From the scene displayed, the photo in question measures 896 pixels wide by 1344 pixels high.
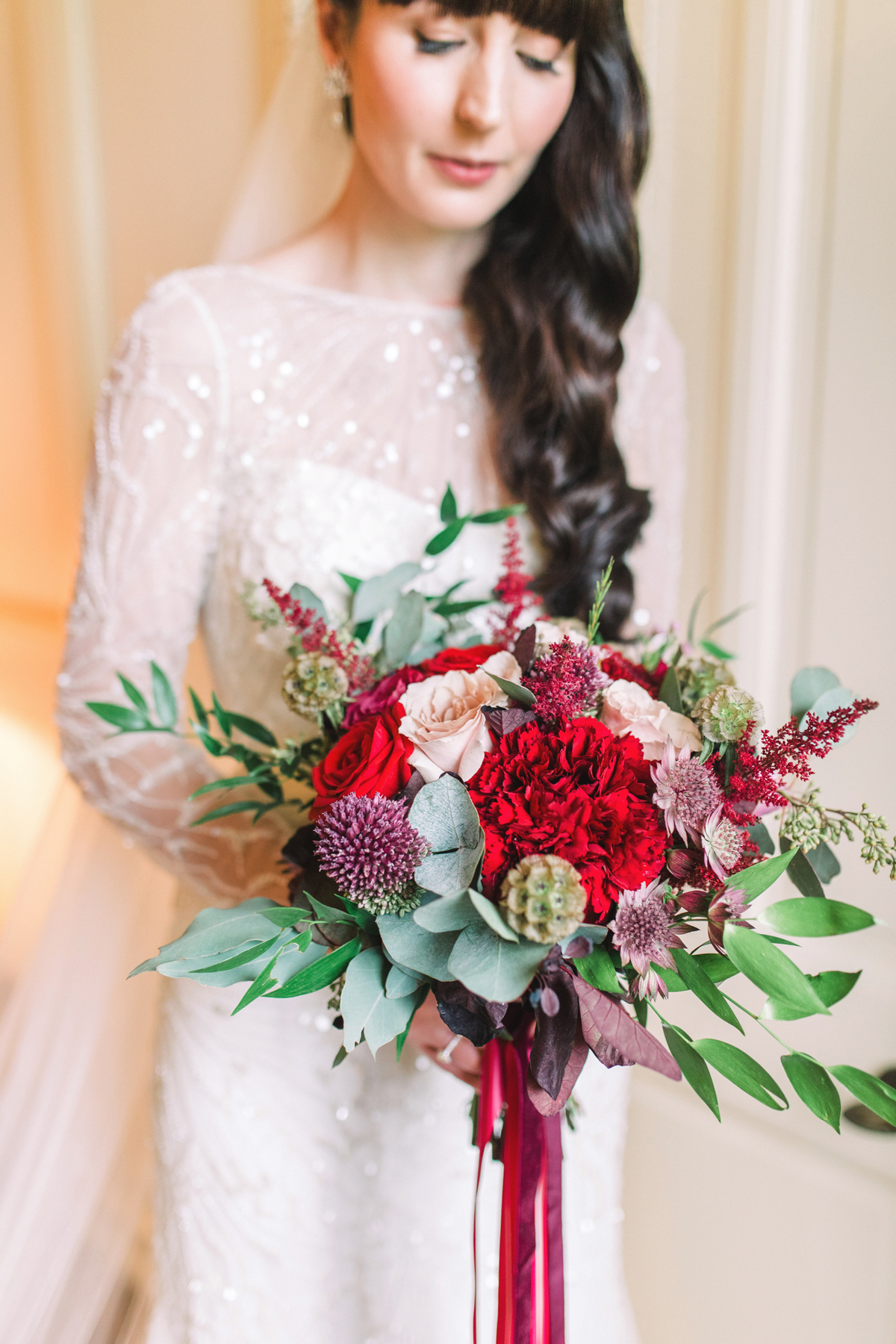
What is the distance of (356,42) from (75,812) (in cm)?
96

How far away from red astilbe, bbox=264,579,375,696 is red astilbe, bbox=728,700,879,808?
1.01ft

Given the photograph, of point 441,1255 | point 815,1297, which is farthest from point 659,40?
point 815,1297

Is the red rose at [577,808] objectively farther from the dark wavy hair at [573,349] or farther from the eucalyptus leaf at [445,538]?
the dark wavy hair at [573,349]

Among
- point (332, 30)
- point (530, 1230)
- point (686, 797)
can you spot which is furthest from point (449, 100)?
point (530, 1230)

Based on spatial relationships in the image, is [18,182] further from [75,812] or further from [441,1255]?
[441,1255]

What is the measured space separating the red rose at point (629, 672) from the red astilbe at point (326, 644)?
0.63 ft

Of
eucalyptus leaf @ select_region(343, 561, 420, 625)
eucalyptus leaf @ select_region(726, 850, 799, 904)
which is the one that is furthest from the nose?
eucalyptus leaf @ select_region(726, 850, 799, 904)

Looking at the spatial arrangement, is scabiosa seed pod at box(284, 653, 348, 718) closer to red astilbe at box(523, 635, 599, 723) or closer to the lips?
red astilbe at box(523, 635, 599, 723)

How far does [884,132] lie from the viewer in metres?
0.96

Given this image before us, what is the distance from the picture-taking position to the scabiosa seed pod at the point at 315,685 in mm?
738

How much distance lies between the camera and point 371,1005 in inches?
22.7

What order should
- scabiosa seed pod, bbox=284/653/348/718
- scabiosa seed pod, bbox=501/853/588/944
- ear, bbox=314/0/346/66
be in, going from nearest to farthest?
scabiosa seed pod, bbox=501/853/588/944 → scabiosa seed pod, bbox=284/653/348/718 → ear, bbox=314/0/346/66

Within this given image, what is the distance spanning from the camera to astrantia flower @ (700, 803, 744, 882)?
551 mm

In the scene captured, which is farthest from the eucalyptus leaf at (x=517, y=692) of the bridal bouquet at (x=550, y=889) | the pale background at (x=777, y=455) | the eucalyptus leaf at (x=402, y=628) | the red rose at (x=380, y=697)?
the pale background at (x=777, y=455)
